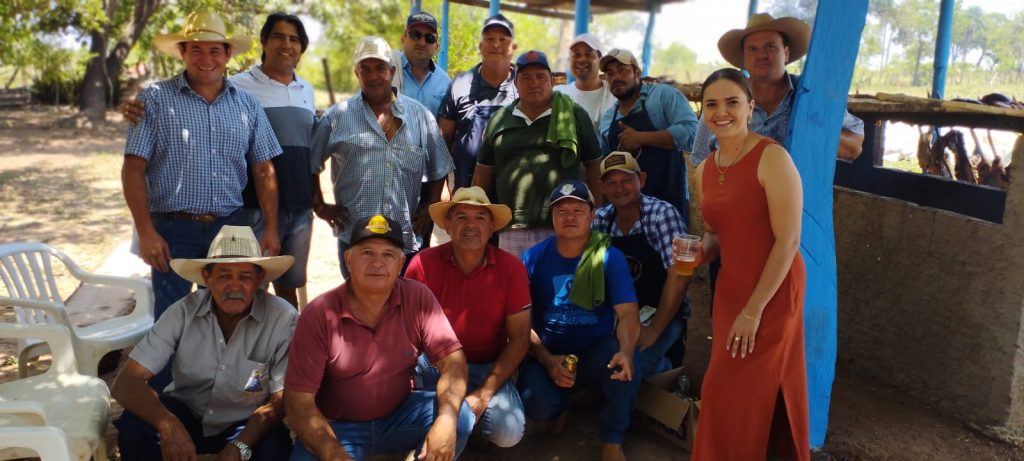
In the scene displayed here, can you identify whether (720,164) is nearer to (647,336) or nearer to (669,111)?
(647,336)

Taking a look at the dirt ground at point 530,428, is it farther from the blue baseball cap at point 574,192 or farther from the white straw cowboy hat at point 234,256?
the blue baseball cap at point 574,192

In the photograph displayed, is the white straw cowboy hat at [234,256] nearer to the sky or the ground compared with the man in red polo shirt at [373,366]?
nearer to the sky

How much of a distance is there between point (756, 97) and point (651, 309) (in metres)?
1.21

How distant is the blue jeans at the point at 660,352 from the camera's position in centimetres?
392

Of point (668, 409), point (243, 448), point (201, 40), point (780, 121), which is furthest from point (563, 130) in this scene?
point (243, 448)

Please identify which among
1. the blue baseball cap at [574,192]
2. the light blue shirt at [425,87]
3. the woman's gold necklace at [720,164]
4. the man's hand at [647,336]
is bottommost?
the man's hand at [647,336]

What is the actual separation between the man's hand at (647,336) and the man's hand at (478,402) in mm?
893

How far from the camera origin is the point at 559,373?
354 cm

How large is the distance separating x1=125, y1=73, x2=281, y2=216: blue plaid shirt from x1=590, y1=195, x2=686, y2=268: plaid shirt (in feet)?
5.89

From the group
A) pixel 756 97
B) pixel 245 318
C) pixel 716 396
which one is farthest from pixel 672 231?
pixel 245 318

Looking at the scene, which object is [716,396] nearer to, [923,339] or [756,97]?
[756,97]

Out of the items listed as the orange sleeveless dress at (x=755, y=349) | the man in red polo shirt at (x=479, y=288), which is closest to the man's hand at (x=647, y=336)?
the man in red polo shirt at (x=479, y=288)

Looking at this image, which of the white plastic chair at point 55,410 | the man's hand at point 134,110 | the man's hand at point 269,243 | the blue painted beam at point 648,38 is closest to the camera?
the white plastic chair at point 55,410

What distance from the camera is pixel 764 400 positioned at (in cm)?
282
